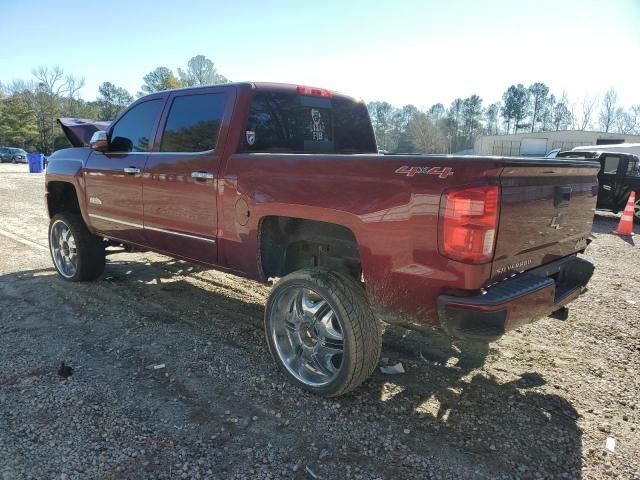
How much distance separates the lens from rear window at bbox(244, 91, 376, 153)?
3.69 m

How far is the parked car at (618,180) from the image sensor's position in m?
11.7

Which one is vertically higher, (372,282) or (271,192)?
(271,192)

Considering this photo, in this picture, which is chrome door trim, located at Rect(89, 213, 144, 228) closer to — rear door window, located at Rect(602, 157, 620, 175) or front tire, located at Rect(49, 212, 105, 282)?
front tire, located at Rect(49, 212, 105, 282)

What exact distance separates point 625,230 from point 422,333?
27.1 feet

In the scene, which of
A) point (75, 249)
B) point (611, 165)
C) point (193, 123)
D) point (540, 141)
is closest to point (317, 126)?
point (193, 123)

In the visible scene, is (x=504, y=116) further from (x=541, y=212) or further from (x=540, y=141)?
(x=541, y=212)

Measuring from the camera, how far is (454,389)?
10.5 feet

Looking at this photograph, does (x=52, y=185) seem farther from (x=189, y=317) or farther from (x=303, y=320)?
(x=303, y=320)

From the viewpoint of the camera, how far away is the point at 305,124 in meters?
4.04

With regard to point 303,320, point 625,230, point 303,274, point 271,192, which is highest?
point 271,192

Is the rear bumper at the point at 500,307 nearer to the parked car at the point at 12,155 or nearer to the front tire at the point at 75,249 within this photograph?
the front tire at the point at 75,249

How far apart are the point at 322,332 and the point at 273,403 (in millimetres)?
556

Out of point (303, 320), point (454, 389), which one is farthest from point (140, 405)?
point (454, 389)

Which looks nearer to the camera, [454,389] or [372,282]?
[372,282]
